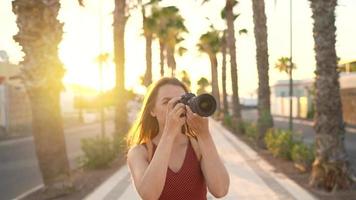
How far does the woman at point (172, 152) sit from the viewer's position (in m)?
2.96

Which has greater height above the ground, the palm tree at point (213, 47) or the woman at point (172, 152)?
the palm tree at point (213, 47)

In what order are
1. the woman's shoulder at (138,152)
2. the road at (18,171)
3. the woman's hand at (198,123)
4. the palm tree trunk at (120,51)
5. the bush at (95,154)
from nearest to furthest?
the woman's hand at (198,123) < the woman's shoulder at (138,152) < the road at (18,171) < the bush at (95,154) < the palm tree trunk at (120,51)

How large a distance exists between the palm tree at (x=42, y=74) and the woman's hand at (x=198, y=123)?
919 centimetres

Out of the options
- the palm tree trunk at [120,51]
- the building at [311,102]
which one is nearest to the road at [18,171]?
the palm tree trunk at [120,51]

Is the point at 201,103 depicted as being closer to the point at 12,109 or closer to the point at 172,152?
the point at 172,152

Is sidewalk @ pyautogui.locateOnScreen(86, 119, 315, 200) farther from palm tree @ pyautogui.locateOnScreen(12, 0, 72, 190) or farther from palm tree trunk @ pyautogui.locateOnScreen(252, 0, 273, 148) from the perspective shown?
palm tree trunk @ pyautogui.locateOnScreen(252, 0, 273, 148)

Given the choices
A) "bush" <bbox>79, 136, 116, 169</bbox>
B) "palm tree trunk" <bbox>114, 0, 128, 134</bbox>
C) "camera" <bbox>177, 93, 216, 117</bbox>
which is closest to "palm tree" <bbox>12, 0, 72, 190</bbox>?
"bush" <bbox>79, 136, 116, 169</bbox>

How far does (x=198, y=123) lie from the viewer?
308cm

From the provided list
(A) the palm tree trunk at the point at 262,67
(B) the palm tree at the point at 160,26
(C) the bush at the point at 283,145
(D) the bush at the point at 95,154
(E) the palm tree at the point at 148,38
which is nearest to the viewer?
(D) the bush at the point at 95,154

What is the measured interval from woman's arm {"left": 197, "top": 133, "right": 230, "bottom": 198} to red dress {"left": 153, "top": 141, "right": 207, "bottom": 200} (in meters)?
0.05

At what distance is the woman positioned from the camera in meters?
2.96

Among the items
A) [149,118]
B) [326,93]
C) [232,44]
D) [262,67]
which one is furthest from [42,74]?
[232,44]

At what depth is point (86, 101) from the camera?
91.7 meters

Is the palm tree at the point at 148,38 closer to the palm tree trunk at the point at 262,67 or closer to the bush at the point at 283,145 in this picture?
the palm tree trunk at the point at 262,67
